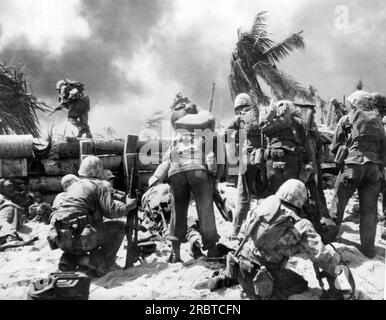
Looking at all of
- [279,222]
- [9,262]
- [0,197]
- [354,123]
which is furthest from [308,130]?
[0,197]

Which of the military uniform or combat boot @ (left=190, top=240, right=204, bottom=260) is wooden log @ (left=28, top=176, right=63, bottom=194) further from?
combat boot @ (left=190, top=240, right=204, bottom=260)

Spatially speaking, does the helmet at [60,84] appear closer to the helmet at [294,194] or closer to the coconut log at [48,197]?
the coconut log at [48,197]

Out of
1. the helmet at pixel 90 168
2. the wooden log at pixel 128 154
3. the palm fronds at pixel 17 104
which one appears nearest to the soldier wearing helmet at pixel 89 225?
the helmet at pixel 90 168

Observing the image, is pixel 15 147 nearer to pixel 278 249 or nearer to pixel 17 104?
pixel 17 104

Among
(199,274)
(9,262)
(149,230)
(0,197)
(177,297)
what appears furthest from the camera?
(0,197)

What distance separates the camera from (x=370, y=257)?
18.9 ft

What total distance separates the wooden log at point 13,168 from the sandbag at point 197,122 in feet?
13.5

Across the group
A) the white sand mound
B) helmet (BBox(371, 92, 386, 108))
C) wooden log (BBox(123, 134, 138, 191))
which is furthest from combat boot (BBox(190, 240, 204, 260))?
helmet (BBox(371, 92, 386, 108))

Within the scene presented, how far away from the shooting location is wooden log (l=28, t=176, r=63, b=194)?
8.61 m

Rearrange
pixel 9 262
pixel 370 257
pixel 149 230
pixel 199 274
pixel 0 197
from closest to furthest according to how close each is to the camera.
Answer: pixel 199 274, pixel 370 257, pixel 9 262, pixel 149 230, pixel 0 197

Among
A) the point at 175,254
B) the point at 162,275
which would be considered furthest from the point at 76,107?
the point at 162,275

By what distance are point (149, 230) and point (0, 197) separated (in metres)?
2.67

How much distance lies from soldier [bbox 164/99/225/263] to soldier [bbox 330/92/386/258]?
5.73 feet

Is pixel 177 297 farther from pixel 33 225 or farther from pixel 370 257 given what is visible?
pixel 33 225
